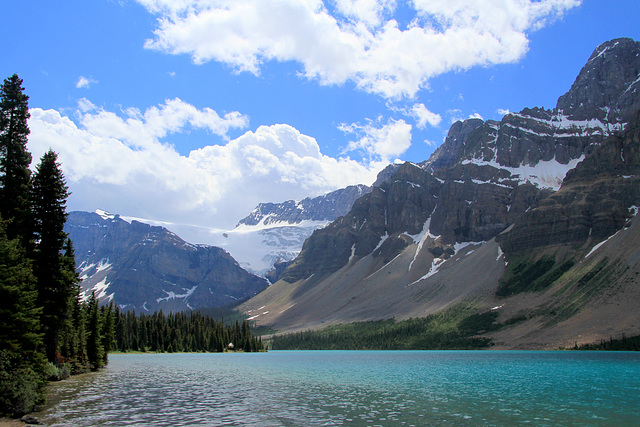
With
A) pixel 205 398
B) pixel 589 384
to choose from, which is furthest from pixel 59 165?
pixel 589 384

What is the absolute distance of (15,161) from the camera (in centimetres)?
5881

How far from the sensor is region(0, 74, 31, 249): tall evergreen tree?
56250 mm

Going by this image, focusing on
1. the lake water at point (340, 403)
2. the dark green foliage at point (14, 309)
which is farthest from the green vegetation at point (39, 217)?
the lake water at point (340, 403)

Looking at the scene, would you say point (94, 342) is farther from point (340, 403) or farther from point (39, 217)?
point (340, 403)

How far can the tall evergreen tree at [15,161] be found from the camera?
56250mm

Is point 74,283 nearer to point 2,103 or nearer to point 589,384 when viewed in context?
Result: point 2,103

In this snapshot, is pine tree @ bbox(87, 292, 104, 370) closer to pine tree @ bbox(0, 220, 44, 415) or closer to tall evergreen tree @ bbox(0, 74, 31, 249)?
tall evergreen tree @ bbox(0, 74, 31, 249)

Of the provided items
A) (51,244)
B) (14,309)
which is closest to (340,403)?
(14,309)

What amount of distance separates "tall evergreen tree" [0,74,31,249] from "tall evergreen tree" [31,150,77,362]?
1.27m

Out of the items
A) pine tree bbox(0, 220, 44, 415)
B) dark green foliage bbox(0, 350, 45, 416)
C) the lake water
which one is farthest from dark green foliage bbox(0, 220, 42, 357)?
A: the lake water

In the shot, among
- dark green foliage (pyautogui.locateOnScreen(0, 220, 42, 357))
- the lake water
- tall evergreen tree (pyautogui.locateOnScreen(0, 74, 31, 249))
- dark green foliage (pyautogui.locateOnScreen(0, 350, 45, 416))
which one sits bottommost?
the lake water

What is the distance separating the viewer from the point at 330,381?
75.9 metres

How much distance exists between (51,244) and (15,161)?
10123 mm

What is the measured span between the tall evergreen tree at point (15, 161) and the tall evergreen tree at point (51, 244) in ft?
4.16
